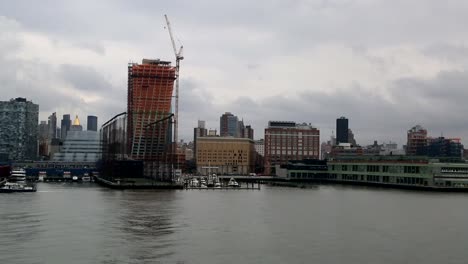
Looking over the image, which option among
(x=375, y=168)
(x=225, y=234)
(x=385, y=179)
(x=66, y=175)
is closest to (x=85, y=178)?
(x=66, y=175)

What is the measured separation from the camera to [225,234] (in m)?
41.4

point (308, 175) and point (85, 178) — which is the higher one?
point (308, 175)

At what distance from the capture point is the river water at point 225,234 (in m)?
32.9

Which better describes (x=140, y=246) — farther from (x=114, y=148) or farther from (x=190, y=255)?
(x=114, y=148)

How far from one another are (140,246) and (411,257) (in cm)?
1670

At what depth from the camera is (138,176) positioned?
128 metres

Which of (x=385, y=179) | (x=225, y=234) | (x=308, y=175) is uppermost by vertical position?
(x=385, y=179)

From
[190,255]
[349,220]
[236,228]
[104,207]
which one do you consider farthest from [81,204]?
[190,255]

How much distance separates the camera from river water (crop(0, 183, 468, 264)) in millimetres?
32906

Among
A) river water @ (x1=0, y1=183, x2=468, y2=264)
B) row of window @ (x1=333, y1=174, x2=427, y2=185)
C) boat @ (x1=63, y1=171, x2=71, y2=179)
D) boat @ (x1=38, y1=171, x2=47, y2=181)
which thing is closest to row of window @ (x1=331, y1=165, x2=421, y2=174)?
row of window @ (x1=333, y1=174, x2=427, y2=185)

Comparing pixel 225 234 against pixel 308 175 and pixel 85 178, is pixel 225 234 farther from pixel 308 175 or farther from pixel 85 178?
pixel 308 175

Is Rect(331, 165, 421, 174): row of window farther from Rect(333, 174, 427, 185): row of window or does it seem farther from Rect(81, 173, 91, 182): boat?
Rect(81, 173, 91, 182): boat

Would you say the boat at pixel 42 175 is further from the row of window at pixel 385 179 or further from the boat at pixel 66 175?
the row of window at pixel 385 179

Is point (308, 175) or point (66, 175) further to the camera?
point (308, 175)
